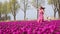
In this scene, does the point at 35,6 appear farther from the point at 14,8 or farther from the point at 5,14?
the point at 5,14

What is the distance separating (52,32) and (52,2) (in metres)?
43.5

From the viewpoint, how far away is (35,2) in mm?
46156

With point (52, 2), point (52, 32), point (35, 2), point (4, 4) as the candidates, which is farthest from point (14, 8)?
point (52, 32)

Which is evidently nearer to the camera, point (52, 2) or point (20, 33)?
point (20, 33)

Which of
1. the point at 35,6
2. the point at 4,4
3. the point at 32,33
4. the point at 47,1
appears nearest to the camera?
the point at 32,33

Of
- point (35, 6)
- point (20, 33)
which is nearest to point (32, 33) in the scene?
point (20, 33)

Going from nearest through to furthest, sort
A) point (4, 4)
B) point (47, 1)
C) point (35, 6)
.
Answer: point (35, 6) < point (47, 1) < point (4, 4)

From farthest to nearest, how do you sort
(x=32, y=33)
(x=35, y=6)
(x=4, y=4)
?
(x=4, y=4) < (x=35, y=6) < (x=32, y=33)

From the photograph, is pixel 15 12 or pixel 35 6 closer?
pixel 35 6

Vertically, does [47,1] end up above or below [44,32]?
above

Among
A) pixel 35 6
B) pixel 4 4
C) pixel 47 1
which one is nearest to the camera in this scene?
pixel 35 6

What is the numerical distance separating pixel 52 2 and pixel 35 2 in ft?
11.8

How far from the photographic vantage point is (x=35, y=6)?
148 feet

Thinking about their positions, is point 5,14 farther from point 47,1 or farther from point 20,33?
point 20,33
